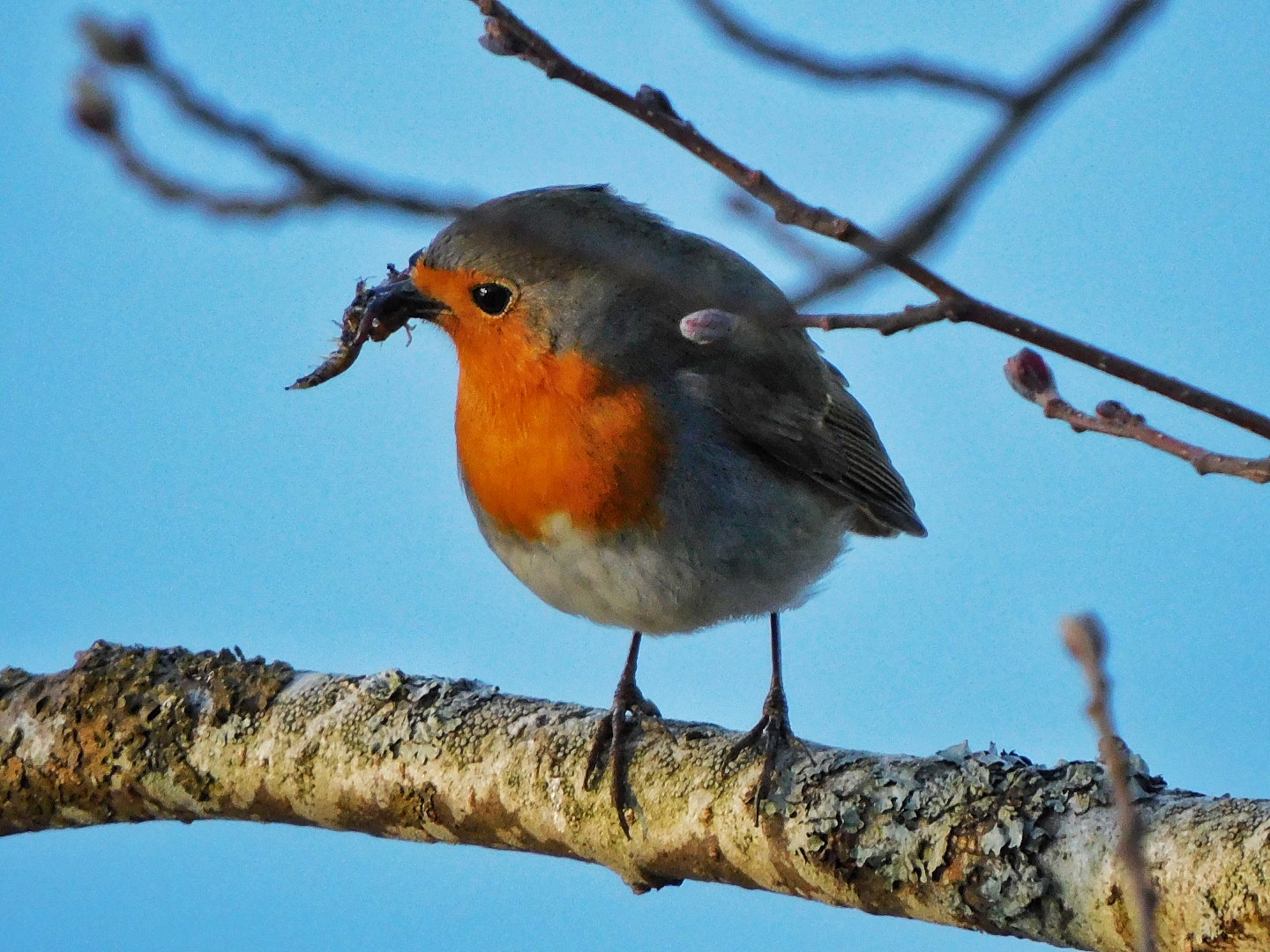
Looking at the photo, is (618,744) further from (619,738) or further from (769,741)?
(769,741)

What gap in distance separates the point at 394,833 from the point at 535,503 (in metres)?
0.60

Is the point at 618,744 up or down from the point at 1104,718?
up

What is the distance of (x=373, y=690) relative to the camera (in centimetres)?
246

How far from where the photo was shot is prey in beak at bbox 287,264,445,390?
98.0 inches

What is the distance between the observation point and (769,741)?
2.25m

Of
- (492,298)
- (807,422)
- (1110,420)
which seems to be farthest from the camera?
(807,422)

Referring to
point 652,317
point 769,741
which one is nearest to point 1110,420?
point 769,741

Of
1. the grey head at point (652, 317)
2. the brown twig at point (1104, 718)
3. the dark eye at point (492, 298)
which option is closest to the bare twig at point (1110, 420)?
the brown twig at point (1104, 718)

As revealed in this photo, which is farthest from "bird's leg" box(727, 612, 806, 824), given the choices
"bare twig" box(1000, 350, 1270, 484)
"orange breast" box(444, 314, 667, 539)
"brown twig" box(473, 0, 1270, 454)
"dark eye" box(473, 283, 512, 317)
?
"brown twig" box(473, 0, 1270, 454)

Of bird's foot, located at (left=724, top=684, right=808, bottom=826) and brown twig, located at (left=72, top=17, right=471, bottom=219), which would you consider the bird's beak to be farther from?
brown twig, located at (left=72, top=17, right=471, bottom=219)

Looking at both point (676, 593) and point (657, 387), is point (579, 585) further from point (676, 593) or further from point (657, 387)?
point (657, 387)

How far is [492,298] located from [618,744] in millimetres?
769

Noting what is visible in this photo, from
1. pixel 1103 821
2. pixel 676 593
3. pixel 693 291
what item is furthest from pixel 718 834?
pixel 693 291

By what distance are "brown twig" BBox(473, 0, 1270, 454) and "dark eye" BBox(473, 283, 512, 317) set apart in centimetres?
Result: 153
